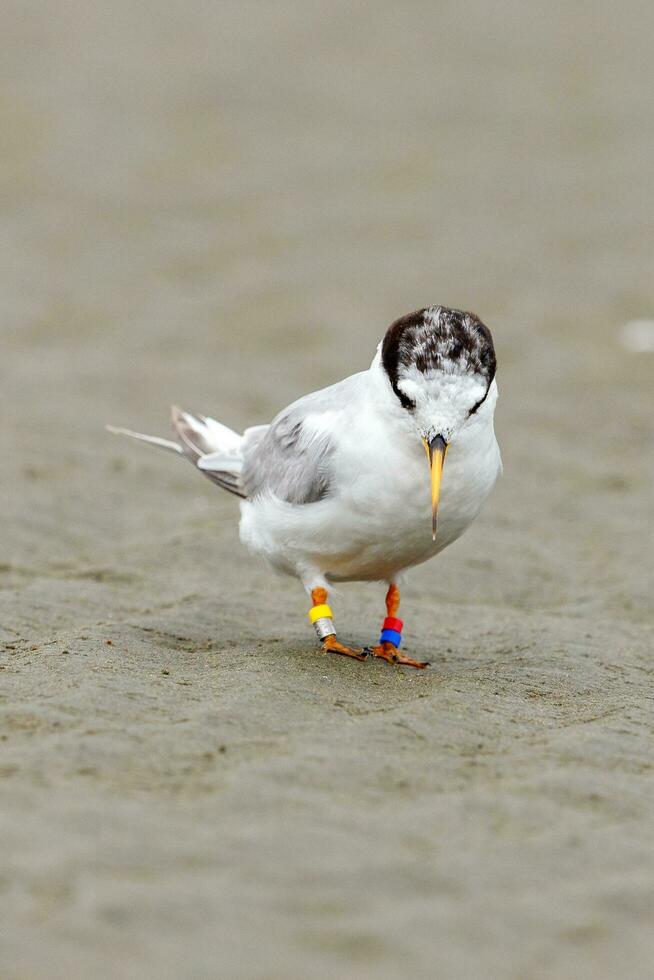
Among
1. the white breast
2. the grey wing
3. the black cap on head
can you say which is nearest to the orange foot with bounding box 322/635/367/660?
the white breast

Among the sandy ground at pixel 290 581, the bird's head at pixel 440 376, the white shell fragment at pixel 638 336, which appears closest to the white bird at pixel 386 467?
→ the bird's head at pixel 440 376

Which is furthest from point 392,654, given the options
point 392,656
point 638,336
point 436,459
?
point 638,336

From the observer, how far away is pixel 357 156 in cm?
1578

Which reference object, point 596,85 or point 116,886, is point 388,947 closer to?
point 116,886

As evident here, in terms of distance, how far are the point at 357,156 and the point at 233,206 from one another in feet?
5.79

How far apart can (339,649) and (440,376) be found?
4.06 feet

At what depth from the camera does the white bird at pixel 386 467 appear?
5.04 metres

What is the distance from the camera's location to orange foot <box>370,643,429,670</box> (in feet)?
18.5

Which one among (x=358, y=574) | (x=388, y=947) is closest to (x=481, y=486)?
(x=358, y=574)

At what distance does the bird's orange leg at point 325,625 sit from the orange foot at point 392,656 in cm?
6

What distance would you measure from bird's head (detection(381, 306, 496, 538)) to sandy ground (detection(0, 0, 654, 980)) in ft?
2.94

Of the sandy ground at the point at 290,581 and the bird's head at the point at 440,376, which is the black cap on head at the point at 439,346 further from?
the sandy ground at the point at 290,581

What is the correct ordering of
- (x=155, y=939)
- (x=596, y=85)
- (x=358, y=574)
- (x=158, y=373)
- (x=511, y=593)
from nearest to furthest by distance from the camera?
(x=155, y=939), (x=358, y=574), (x=511, y=593), (x=158, y=373), (x=596, y=85)

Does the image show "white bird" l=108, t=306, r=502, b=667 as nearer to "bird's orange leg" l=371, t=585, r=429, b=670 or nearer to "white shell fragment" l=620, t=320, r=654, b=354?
"bird's orange leg" l=371, t=585, r=429, b=670
